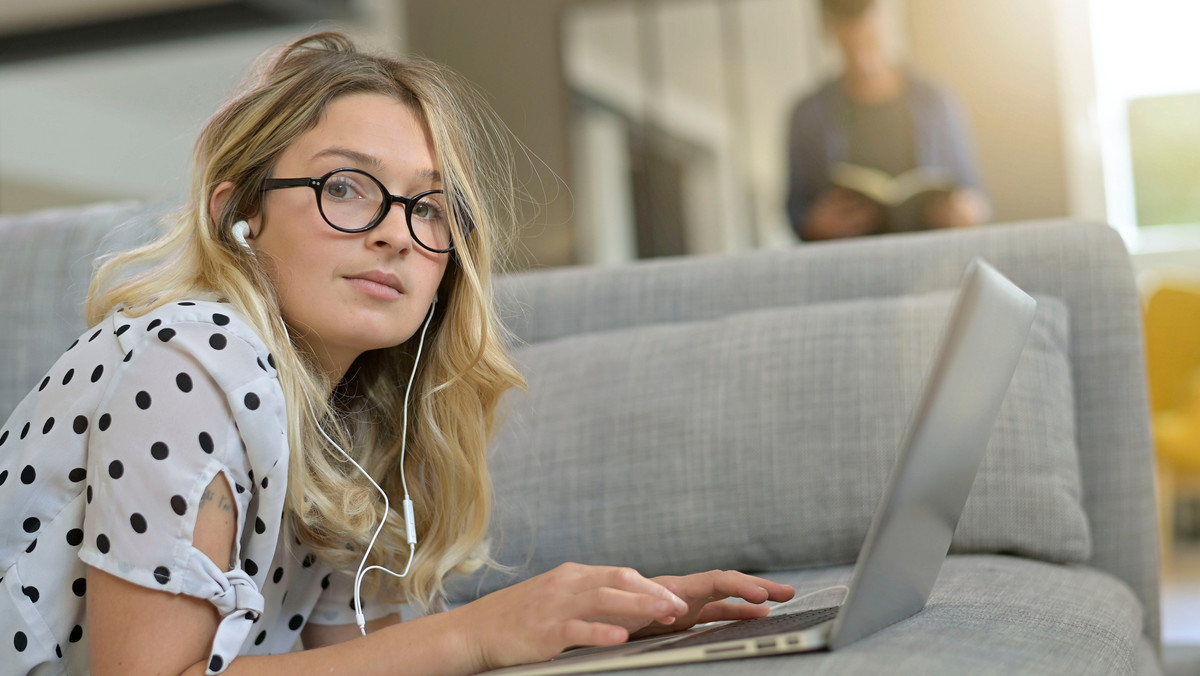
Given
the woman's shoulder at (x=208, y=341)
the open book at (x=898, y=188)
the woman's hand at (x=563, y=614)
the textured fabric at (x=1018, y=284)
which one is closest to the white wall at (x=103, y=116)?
the open book at (x=898, y=188)

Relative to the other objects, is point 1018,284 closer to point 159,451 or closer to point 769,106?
point 159,451

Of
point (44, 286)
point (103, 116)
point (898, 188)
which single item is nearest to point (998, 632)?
point (44, 286)

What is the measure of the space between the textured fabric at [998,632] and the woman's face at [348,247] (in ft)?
1.50

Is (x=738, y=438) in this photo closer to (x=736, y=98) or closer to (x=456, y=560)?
(x=456, y=560)

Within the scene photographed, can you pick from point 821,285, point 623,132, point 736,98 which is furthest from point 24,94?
point 821,285

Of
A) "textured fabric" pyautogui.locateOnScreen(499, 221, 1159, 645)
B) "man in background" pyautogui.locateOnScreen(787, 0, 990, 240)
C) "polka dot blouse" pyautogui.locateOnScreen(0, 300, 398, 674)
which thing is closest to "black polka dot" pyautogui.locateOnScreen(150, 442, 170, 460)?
"polka dot blouse" pyautogui.locateOnScreen(0, 300, 398, 674)

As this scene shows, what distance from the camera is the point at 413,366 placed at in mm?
1242

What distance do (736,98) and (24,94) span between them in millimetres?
4373

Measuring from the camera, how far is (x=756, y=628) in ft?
2.89

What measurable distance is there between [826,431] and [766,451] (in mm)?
78

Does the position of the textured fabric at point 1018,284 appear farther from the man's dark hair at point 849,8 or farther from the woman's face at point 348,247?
the man's dark hair at point 849,8

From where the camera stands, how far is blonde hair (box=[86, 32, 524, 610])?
3.44 feet

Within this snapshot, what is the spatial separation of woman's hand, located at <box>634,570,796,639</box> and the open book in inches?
111

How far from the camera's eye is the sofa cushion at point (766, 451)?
4.42 ft
